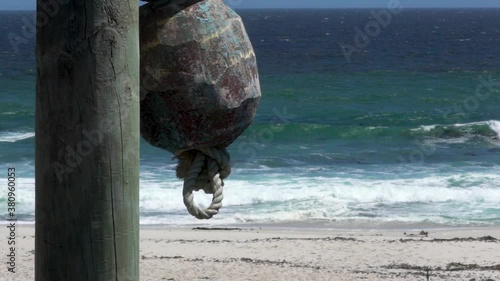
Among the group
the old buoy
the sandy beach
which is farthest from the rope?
the sandy beach

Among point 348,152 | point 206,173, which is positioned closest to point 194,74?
point 206,173

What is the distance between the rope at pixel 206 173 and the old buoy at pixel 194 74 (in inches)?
1.3

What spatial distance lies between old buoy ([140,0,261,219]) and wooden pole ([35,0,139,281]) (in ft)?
0.49

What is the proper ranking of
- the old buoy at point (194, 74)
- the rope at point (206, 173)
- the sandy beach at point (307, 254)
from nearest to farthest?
the old buoy at point (194, 74) → the rope at point (206, 173) → the sandy beach at point (307, 254)

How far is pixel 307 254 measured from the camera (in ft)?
36.8

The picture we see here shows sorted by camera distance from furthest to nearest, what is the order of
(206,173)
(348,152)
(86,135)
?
(348,152)
(206,173)
(86,135)

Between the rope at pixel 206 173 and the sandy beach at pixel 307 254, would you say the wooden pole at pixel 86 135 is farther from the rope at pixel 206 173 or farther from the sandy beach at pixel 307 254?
A: the sandy beach at pixel 307 254

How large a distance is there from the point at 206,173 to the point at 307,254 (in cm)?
950

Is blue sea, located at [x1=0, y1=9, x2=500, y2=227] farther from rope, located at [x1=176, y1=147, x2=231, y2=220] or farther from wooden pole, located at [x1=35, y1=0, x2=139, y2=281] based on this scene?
wooden pole, located at [x1=35, y1=0, x2=139, y2=281]

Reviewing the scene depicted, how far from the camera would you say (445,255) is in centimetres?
1123

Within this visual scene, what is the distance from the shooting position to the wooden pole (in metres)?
1.49

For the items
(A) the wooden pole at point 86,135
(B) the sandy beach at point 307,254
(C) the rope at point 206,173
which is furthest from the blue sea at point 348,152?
(A) the wooden pole at point 86,135

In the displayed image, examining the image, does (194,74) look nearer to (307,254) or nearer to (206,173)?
(206,173)

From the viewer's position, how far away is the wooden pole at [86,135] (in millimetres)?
1487
